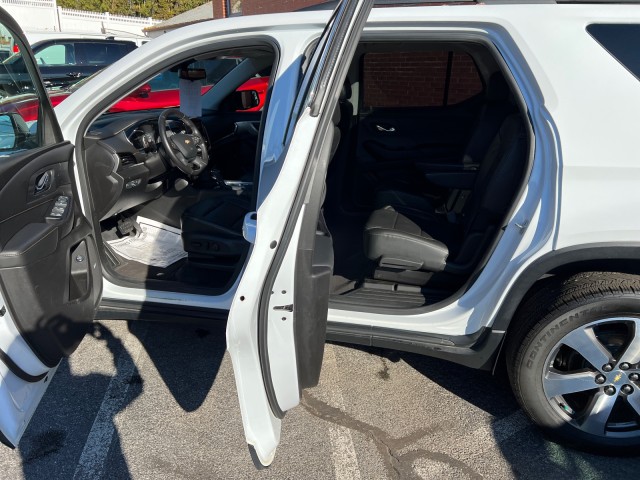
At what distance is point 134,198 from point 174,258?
417 mm

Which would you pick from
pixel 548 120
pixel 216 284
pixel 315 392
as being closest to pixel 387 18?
pixel 548 120

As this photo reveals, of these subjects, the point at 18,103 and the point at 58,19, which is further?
the point at 58,19

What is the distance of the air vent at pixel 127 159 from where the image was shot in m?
2.70

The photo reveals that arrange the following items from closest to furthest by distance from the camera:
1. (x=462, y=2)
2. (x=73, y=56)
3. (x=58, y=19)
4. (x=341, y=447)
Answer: (x=462, y=2) < (x=341, y=447) < (x=73, y=56) < (x=58, y=19)

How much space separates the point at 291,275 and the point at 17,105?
4.39 ft

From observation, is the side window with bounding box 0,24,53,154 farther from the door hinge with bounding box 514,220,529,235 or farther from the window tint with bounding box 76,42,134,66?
the window tint with bounding box 76,42,134,66

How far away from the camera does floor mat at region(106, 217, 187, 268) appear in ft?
8.93

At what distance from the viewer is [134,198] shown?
281cm

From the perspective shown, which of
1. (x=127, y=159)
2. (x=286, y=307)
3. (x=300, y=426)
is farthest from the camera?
(x=127, y=159)

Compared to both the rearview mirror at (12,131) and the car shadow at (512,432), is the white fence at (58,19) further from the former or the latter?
the car shadow at (512,432)

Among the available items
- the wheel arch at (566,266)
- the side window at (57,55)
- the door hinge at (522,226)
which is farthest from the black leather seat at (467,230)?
the side window at (57,55)

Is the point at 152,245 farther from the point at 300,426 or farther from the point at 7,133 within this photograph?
the point at 300,426

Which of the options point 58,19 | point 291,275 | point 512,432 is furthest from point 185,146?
point 58,19

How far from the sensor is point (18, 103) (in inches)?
77.2
